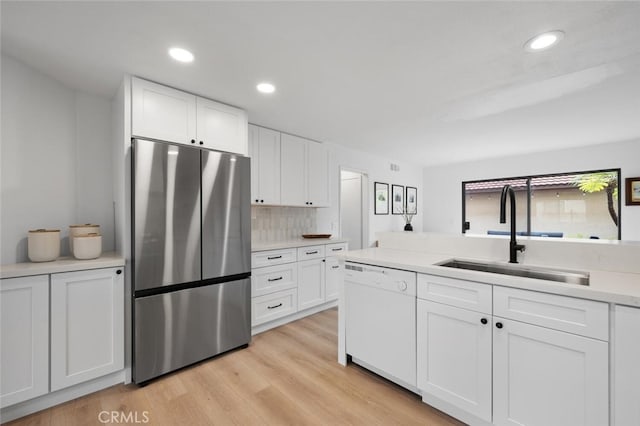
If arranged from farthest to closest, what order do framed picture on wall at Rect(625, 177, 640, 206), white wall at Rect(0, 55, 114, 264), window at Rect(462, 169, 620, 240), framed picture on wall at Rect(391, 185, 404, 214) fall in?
framed picture on wall at Rect(391, 185, 404, 214) → window at Rect(462, 169, 620, 240) → framed picture on wall at Rect(625, 177, 640, 206) → white wall at Rect(0, 55, 114, 264)

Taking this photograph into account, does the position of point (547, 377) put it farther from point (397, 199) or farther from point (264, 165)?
point (397, 199)

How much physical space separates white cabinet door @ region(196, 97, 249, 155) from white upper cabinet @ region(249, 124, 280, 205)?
446 millimetres

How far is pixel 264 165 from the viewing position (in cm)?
327

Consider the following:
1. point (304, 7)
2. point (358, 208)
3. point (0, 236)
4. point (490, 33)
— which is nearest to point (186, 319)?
point (0, 236)

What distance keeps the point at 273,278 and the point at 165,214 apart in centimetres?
131

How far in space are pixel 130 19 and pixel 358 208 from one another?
4087 millimetres

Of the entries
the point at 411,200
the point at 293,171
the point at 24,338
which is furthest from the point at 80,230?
the point at 411,200

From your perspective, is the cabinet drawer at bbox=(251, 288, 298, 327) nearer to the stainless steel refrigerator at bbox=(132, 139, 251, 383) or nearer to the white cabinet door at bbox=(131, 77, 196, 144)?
the stainless steel refrigerator at bbox=(132, 139, 251, 383)

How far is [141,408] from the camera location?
177 centimetres

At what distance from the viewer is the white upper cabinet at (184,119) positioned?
211 cm

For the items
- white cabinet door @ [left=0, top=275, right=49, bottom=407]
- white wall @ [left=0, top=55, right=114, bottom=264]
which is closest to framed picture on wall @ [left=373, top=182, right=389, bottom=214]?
white wall @ [left=0, top=55, right=114, bottom=264]

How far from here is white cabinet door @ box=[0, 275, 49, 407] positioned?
1615mm

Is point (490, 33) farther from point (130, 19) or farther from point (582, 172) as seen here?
point (582, 172)
